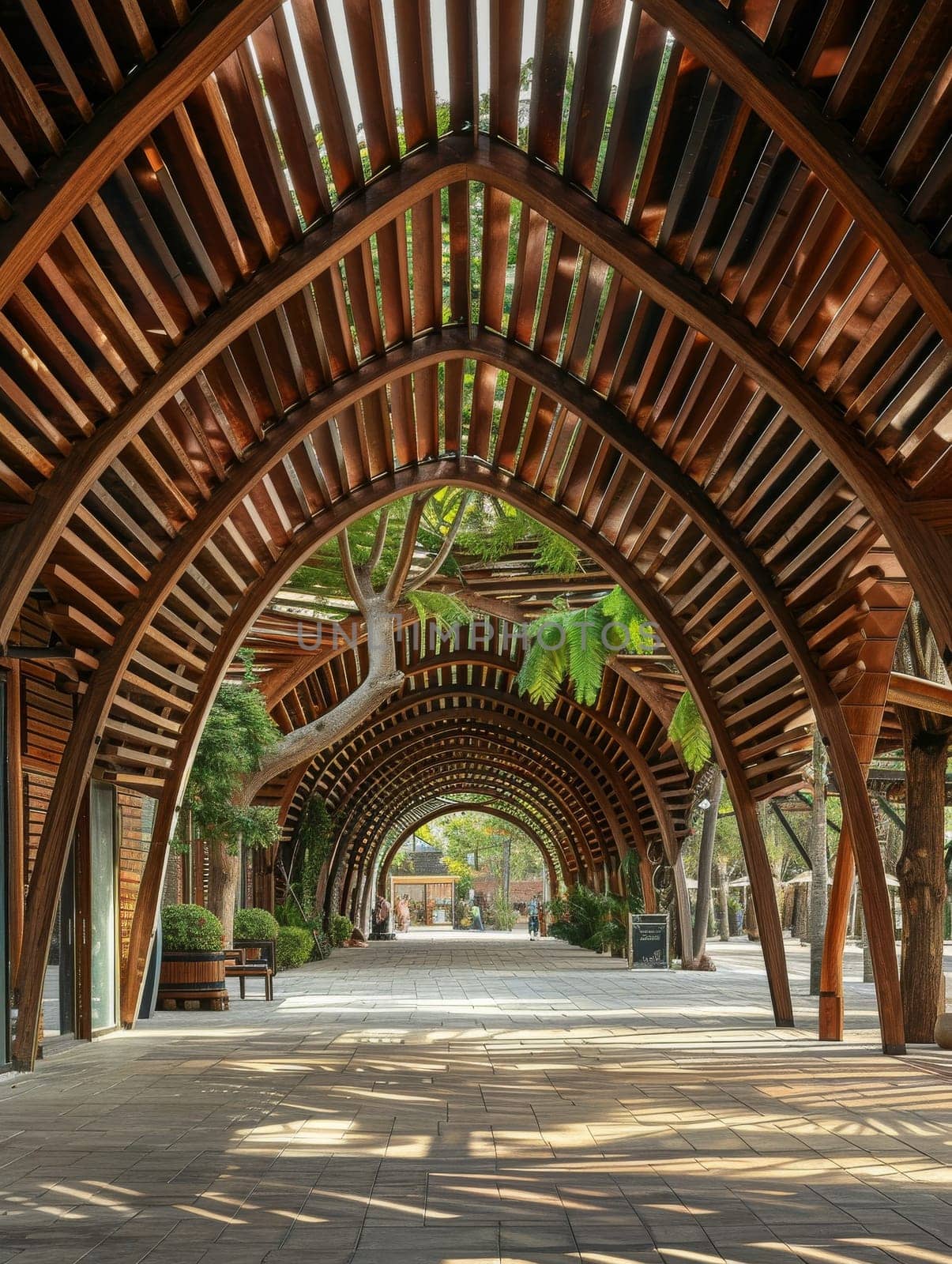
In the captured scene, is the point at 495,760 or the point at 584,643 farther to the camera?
the point at 495,760

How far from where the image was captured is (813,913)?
12812mm

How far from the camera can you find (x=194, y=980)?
11.8 m

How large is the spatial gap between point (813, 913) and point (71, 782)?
7922mm

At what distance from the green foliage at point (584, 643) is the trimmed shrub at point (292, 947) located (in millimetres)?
6501

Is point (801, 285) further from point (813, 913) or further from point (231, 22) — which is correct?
point (813, 913)

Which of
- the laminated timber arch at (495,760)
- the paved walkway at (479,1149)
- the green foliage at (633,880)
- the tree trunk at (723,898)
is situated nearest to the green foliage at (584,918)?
the laminated timber arch at (495,760)

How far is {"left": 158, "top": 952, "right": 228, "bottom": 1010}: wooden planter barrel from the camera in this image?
11.8 meters

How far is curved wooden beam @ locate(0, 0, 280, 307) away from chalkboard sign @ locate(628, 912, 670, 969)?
49.6 feet

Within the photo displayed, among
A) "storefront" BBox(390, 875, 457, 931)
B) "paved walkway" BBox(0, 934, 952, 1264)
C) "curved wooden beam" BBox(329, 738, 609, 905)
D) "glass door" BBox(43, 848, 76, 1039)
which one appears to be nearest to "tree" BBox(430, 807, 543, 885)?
"storefront" BBox(390, 875, 457, 931)

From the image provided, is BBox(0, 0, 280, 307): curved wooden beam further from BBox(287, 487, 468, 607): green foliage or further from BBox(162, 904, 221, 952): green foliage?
BBox(287, 487, 468, 607): green foliage

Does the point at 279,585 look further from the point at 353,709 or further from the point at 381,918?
the point at 381,918

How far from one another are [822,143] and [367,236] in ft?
8.44

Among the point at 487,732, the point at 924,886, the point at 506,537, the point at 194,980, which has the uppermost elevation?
the point at 506,537

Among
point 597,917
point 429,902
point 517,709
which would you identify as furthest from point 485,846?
point 517,709
